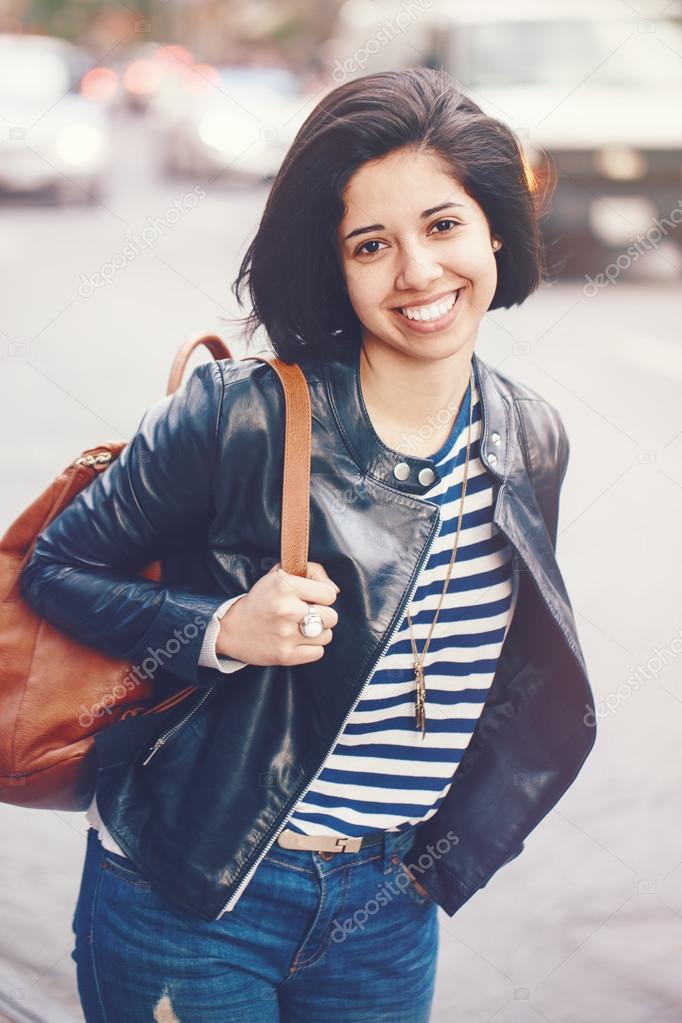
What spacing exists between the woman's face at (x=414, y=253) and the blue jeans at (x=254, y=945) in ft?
2.11

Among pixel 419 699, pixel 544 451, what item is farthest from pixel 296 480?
pixel 544 451

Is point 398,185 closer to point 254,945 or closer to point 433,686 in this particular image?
point 433,686

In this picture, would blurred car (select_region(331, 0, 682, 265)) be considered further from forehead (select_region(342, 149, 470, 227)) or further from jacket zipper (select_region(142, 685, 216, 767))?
jacket zipper (select_region(142, 685, 216, 767))

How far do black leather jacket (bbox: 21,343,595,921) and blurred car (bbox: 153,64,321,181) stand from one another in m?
11.8

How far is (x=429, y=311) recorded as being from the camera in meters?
1.59

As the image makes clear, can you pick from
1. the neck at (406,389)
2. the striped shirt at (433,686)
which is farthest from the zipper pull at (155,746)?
the neck at (406,389)

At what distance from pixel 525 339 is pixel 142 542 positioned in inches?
278


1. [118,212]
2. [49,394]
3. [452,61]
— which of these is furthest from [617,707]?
[118,212]

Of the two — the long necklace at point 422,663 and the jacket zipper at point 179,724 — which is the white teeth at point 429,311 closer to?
the long necklace at point 422,663

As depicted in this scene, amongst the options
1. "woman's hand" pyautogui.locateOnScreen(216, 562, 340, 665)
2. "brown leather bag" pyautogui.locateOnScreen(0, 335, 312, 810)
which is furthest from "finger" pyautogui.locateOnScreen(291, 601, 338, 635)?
"brown leather bag" pyautogui.locateOnScreen(0, 335, 312, 810)

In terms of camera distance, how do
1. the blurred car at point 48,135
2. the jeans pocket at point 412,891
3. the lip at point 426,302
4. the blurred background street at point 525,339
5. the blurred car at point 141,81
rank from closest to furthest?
the lip at point 426,302, the jeans pocket at point 412,891, the blurred background street at point 525,339, the blurred car at point 48,135, the blurred car at point 141,81

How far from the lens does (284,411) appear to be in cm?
157

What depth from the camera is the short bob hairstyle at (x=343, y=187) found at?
5.15 feet

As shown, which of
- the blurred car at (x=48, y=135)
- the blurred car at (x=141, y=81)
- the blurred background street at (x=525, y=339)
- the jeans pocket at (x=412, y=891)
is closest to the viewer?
the jeans pocket at (x=412, y=891)
